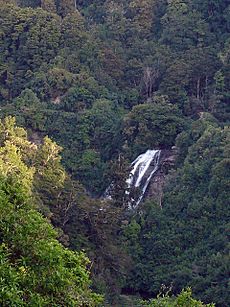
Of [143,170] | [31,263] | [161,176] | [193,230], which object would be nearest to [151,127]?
[143,170]

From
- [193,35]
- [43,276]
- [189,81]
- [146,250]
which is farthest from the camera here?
[193,35]

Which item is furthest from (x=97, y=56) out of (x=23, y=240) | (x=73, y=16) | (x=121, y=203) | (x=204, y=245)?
(x=23, y=240)

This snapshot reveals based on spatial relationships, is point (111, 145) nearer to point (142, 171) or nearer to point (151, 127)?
point (151, 127)

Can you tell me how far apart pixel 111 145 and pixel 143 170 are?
12.9 ft

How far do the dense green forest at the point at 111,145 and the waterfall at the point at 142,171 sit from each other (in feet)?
2.11

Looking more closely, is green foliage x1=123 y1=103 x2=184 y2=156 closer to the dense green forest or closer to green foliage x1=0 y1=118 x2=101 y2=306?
the dense green forest

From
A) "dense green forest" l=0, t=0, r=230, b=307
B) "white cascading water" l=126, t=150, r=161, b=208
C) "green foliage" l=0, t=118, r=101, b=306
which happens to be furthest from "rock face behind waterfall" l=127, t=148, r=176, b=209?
"green foliage" l=0, t=118, r=101, b=306

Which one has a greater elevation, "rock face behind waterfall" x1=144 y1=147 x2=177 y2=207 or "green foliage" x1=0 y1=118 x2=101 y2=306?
"green foliage" x1=0 y1=118 x2=101 y2=306

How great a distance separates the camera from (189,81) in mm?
34062

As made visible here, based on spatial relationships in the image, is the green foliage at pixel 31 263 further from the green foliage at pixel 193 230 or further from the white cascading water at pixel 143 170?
the white cascading water at pixel 143 170

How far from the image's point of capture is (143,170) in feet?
97.2

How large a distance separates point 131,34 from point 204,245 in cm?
1837

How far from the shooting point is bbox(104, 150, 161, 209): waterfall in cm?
2905

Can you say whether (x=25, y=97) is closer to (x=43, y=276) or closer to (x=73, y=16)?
(x=73, y=16)
